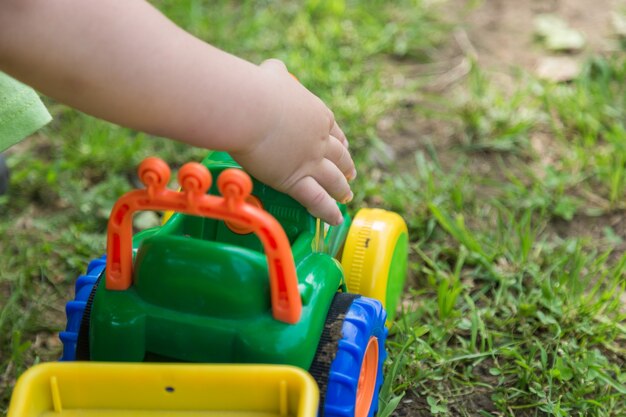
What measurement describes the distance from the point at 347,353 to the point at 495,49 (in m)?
1.51

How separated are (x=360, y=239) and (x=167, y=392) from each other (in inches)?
21.9

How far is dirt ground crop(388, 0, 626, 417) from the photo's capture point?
2.10 metres

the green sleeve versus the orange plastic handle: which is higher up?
the orange plastic handle

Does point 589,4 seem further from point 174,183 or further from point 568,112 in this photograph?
point 174,183

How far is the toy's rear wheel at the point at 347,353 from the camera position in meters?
1.09

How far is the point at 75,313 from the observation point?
1.21m

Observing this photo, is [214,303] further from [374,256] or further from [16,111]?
[16,111]

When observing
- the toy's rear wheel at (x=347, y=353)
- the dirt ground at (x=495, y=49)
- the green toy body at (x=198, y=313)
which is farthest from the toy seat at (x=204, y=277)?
the dirt ground at (x=495, y=49)

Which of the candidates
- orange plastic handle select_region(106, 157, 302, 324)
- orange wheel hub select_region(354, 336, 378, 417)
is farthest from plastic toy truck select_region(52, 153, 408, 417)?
orange wheel hub select_region(354, 336, 378, 417)

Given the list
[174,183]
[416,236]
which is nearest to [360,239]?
[416,236]

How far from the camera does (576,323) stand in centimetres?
151

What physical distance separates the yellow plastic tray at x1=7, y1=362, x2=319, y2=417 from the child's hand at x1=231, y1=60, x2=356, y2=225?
0.29 metres

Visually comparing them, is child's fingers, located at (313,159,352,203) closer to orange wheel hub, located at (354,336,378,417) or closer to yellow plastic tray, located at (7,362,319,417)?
Answer: orange wheel hub, located at (354,336,378,417)

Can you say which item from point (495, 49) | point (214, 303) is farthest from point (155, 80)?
point (495, 49)
